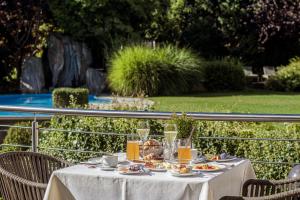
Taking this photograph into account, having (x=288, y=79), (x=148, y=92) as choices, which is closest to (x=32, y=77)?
Result: (x=148, y=92)

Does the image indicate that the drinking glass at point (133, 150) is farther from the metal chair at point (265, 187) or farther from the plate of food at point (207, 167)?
the metal chair at point (265, 187)

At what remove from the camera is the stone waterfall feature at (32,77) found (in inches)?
792

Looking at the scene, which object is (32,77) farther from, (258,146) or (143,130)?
(143,130)

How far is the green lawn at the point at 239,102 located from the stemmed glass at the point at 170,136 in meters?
9.51

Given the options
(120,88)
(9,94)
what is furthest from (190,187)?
(9,94)

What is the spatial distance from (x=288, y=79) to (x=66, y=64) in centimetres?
727

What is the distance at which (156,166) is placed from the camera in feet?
11.9

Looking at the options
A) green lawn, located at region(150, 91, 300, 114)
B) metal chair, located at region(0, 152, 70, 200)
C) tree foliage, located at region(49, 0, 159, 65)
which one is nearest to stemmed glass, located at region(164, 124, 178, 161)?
metal chair, located at region(0, 152, 70, 200)

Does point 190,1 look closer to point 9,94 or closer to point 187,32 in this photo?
point 187,32

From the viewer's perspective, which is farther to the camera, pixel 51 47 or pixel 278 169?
pixel 51 47

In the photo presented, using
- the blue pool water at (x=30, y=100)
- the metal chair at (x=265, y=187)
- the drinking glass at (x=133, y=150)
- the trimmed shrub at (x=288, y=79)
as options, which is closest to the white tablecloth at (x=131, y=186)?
the metal chair at (x=265, y=187)

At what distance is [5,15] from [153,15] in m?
5.12

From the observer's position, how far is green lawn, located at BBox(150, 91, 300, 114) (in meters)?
13.9

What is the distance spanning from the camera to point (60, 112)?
16.7 ft
